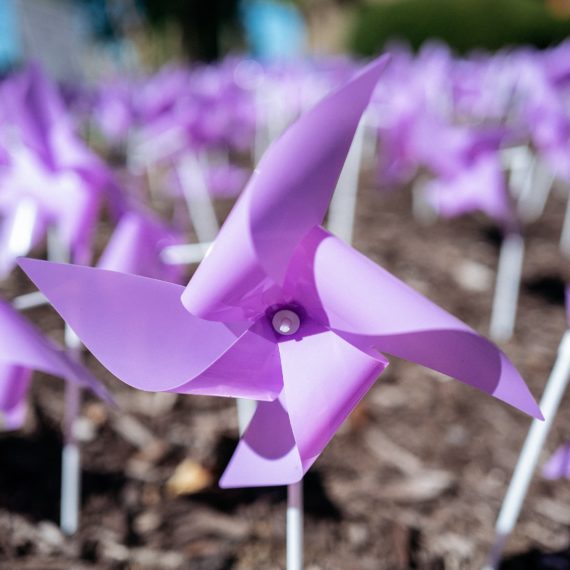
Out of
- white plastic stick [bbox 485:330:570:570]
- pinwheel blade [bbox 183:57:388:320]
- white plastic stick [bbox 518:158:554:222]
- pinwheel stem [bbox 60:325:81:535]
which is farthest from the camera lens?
white plastic stick [bbox 518:158:554:222]

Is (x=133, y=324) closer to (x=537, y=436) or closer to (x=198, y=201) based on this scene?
(x=537, y=436)

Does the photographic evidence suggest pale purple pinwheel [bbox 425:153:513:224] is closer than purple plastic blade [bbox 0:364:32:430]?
No

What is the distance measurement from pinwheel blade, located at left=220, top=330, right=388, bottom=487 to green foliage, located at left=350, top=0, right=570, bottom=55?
988cm

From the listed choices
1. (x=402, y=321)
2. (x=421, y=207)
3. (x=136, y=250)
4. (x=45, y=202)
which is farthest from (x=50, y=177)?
(x=421, y=207)

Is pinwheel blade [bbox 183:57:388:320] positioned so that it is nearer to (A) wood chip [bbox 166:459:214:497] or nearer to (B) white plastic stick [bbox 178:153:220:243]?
(A) wood chip [bbox 166:459:214:497]

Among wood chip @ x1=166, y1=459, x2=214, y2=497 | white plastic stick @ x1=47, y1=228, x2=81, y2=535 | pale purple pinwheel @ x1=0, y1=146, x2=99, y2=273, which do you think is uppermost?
pale purple pinwheel @ x1=0, y1=146, x2=99, y2=273

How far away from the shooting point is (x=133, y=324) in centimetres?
51

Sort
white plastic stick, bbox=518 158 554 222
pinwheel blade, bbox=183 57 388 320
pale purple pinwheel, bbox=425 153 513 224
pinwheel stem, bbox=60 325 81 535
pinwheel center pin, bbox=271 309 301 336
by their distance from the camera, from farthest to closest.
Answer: white plastic stick, bbox=518 158 554 222, pale purple pinwheel, bbox=425 153 513 224, pinwheel stem, bbox=60 325 81 535, pinwheel center pin, bbox=271 309 301 336, pinwheel blade, bbox=183 57 388 320

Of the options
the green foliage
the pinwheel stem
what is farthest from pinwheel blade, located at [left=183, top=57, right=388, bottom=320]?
the green foliage

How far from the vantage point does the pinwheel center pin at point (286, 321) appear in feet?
1.77

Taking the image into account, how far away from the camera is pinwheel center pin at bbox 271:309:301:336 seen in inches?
21.2

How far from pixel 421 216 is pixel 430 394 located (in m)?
1.46

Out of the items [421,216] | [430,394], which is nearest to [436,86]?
[421,216]

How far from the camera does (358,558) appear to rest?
951 millimetres
